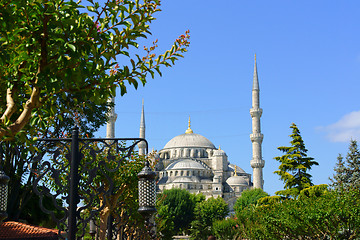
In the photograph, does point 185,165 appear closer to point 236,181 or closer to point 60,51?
point 236,181

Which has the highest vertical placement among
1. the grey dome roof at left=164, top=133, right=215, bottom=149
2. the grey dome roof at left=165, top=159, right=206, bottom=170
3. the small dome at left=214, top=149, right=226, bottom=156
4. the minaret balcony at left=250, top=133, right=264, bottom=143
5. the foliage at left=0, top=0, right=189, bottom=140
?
the grey dome roof at left=164, top=133, right=215, bottom=149

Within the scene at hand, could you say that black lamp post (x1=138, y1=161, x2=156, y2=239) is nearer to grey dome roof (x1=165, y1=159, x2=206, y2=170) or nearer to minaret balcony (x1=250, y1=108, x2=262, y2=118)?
minaret balcony (x1=250, y1=108, x2=262, y2=118)

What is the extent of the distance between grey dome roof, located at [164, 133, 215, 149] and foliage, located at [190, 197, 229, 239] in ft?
116

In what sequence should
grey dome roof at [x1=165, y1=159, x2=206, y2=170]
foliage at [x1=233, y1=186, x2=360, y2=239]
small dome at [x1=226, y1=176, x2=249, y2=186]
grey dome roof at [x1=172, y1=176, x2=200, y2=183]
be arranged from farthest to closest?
1. grey dome roof at [x1=165, y1=159, x2=206, y2=170]
2. small dome at [x1=226, y1=176, x2=249, y2=186]
3. grey dome roof at [x1=172, y1=176, x2=200, y2=183]
4. foliage at [x1=233, y1=186, x2=360, y2=239]

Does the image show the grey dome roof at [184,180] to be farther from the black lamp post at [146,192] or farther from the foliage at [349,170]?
the black lamp post at [146,192]

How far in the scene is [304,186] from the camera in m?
34.0

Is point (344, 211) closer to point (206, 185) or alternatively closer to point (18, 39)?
point (18, 39)

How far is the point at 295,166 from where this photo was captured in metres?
35.2

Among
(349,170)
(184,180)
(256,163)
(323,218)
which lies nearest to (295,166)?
(349,170)

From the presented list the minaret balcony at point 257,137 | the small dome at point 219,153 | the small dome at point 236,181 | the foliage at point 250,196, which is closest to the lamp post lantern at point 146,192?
the foliage at point 250,196

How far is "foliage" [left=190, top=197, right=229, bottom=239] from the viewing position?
6450 cm

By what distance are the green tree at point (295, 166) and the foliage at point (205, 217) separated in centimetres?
3074

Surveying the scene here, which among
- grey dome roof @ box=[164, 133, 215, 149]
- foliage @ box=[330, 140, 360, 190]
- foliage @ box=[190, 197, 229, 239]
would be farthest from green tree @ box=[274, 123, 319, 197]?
grey dome roof @ box=[164, 133, 215, 149]

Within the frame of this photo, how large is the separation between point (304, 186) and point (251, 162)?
40624 mm
